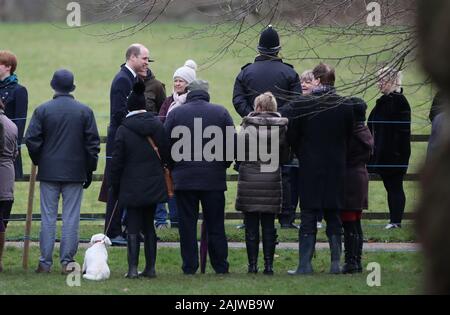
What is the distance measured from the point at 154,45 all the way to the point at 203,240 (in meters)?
45.0

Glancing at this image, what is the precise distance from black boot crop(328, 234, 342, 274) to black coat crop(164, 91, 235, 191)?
1.22 meters

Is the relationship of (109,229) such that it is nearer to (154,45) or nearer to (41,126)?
(41,126)

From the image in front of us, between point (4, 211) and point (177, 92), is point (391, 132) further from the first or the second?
point (4, 211)

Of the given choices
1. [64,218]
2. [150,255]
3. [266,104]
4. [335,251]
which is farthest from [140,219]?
[335,251]

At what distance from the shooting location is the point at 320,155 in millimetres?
10141

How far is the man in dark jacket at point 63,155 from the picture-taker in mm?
10195

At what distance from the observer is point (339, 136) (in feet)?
33.2

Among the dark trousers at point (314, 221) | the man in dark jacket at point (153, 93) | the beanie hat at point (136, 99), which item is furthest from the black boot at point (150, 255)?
the man in dark jacket at point (153, 93)

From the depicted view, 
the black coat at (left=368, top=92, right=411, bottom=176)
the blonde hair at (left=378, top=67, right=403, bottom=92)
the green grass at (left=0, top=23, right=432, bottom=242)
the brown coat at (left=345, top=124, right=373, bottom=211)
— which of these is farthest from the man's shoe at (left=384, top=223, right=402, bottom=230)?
the green grass at (left=0, top=23, right=432, bottom=242)

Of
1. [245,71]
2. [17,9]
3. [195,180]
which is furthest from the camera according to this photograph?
[17,9]

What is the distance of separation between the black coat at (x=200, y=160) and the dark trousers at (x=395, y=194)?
427 cm

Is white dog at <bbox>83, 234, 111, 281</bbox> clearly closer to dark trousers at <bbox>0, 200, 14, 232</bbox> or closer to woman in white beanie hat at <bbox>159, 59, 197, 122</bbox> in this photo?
dark trousers at <bbox>0, 200, 14, 232</bbox>

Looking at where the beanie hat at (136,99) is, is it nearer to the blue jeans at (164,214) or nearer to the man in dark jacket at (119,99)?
the man in dark jacket at (119,99)

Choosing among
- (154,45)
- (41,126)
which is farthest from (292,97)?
(154,45)
